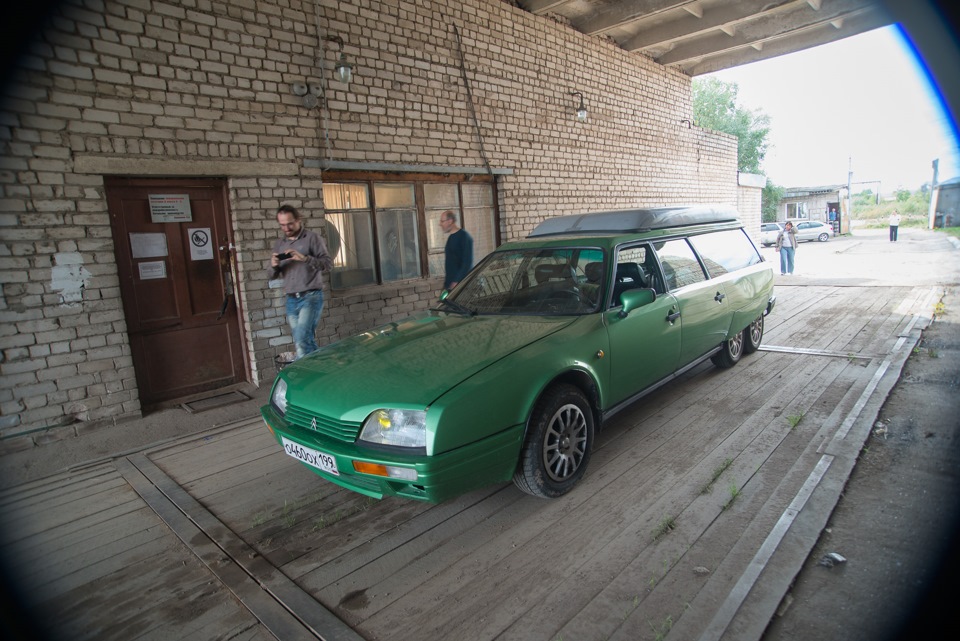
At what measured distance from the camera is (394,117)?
21.8ft

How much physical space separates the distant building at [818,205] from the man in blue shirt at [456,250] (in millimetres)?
41027

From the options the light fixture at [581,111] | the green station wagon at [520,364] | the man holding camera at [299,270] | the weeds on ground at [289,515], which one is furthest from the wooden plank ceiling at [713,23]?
the weeds on ground at [289,515]

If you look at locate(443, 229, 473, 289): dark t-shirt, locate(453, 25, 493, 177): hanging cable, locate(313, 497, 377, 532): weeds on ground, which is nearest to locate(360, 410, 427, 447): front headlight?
locate(313, 497, 377, 532): weeds on ground

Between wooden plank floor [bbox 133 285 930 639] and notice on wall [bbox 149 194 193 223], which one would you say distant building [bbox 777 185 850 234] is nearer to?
wooden plank floor [bbox 133 285 930 639]

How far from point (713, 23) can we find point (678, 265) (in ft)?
24.0

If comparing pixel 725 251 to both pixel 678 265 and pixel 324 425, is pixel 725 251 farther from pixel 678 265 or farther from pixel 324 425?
pixel 324 425

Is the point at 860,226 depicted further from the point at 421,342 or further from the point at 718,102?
the point at 421,342

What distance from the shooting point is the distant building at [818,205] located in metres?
38.2

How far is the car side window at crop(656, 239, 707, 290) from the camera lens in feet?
13.9

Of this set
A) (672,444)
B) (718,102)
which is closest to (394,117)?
(672,444)

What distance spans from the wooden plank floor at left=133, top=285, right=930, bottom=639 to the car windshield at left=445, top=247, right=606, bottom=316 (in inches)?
44.1

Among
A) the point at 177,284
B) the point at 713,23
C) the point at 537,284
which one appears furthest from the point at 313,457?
the point at 713,23

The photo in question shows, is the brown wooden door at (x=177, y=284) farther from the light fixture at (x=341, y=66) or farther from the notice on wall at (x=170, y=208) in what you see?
the light fixture at (x=341, y=66)

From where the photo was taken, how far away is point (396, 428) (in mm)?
2590
